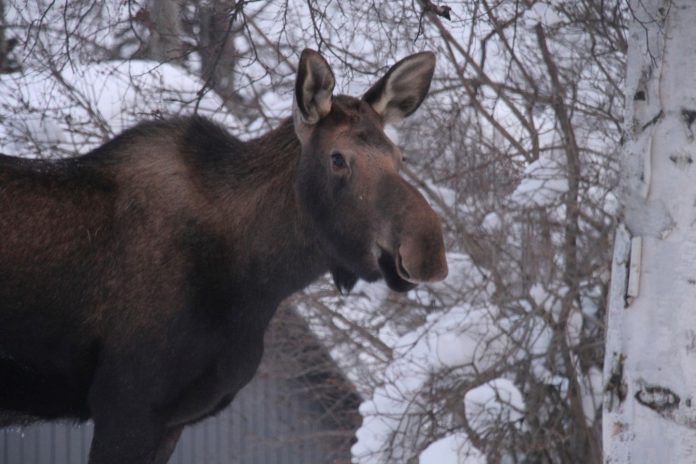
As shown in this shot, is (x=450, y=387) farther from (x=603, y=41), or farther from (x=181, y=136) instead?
(x=181, y=136)

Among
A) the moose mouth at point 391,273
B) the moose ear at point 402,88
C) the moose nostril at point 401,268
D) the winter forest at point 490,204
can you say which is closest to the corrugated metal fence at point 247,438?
the winter forest at point 490,204

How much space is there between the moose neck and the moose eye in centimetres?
27

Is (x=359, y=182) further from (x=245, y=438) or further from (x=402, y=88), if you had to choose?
(x=245, y=438)

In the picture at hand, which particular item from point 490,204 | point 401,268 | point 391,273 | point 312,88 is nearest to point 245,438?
point 490,204

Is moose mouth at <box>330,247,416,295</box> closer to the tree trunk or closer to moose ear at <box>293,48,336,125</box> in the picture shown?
moose ear at <box>293,48,336,125</box>

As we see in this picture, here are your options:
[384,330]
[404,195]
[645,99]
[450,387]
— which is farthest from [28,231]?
[384,330]

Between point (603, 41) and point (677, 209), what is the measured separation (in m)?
5.08

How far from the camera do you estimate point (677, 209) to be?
4129 millimetres

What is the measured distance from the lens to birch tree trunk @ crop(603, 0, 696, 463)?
4.02 metres

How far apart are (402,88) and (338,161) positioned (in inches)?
23.8

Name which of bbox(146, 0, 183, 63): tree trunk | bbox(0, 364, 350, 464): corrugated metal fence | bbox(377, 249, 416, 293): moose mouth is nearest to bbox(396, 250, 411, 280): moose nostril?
bbox(377, 249, 416, 293): moose mouth

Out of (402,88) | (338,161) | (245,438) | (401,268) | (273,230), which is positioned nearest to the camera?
(401,268)

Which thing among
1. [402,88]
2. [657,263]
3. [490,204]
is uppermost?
[490,204]

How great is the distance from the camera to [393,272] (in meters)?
4.18
